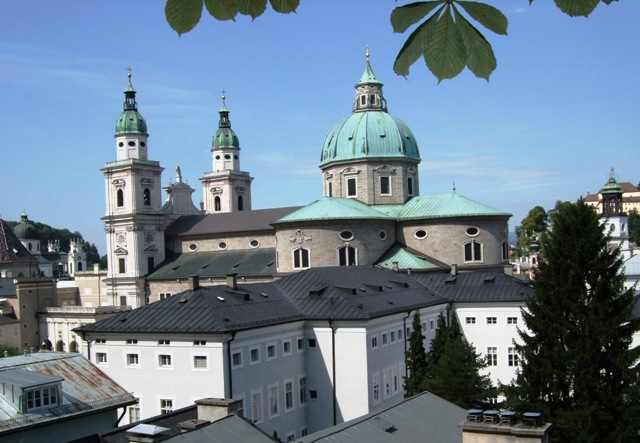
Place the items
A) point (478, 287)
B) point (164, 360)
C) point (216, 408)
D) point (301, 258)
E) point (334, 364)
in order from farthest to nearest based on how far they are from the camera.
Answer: point (301, 258) < point (478, 287) < point (334, 364) < point (164, 360) < point (216, 408)

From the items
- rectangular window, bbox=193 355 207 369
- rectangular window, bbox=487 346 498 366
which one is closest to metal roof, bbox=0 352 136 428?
rectangular window, bbox=193 355 207 369

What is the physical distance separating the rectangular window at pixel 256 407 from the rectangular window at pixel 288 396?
7.06ft

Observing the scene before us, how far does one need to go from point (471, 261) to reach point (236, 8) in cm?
5297

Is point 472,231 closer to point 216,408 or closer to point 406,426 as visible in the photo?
point 406,426

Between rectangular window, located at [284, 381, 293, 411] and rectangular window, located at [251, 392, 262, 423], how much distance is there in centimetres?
215

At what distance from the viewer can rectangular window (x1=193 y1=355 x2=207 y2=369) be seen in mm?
29656

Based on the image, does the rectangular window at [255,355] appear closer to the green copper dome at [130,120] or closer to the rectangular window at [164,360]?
the rectangular window at [164,360]

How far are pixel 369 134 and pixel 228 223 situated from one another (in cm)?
1690

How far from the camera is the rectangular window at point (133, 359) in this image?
31.5 m

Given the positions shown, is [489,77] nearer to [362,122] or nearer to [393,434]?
[393,434]

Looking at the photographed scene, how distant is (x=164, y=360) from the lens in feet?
101

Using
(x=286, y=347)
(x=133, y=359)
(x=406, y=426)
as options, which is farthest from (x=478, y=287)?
(x=406, y=426)

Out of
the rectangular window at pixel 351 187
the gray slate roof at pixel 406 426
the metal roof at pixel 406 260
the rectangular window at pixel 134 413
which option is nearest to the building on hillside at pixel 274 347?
the rectangular window at pixel 134 413

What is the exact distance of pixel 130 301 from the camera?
69.2m
